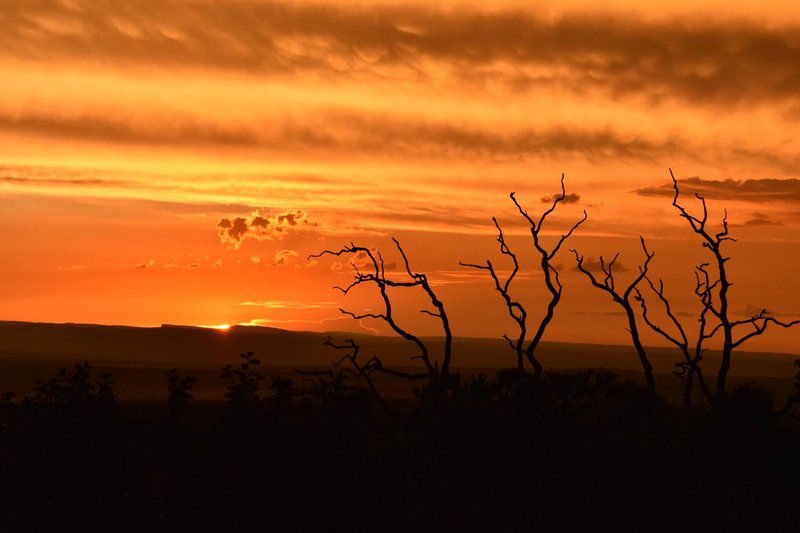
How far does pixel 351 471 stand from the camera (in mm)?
13016

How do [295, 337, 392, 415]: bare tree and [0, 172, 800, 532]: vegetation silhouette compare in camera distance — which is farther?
[295, 337, 392, 415]: bare tree

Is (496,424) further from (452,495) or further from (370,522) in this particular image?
(370,522)

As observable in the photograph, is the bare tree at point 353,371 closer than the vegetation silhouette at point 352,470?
No

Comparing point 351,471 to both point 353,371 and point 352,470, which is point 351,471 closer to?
point 352,470

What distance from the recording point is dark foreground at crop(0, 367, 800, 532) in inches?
507

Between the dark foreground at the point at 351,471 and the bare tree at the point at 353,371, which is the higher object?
the bare tree at the point at 353,371

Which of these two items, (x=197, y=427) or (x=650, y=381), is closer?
(x=197, y=427)

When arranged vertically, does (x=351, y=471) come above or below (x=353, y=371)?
below

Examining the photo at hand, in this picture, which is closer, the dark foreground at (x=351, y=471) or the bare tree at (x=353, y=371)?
the dark foreground at (x=351, y=471)

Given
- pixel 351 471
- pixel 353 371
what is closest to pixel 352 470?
pixel 351 471

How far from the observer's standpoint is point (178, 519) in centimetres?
1309

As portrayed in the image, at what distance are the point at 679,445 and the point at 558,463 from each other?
1844 mm

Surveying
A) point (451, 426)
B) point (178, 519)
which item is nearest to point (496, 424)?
point (451, 426)

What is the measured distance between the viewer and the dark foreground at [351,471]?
1288 cm
